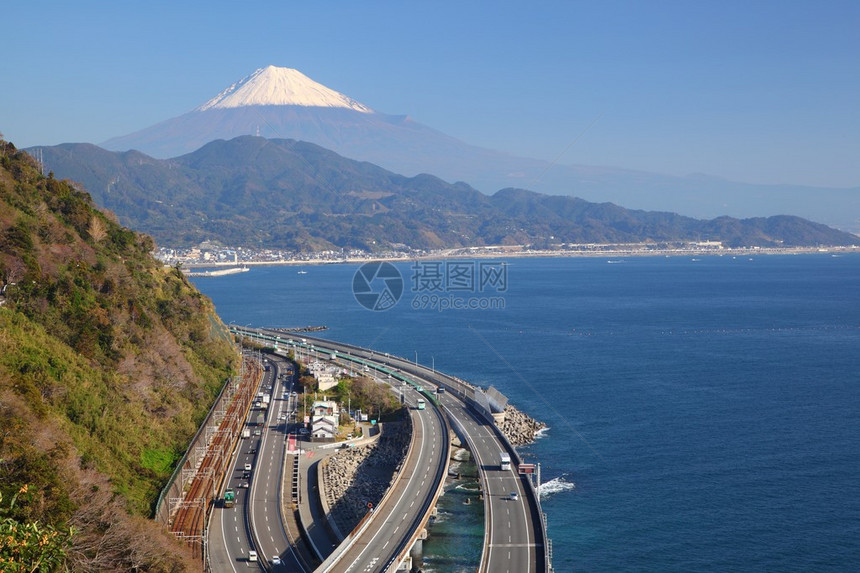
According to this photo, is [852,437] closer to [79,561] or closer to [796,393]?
[796,393]

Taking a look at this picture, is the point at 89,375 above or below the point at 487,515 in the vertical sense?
above

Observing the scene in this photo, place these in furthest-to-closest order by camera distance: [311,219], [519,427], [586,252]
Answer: [311,219], [586,252], [519,427]

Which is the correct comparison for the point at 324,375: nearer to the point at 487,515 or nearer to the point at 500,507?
the point at 500,507

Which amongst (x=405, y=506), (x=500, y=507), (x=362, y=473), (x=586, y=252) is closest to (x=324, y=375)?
(x=362, y=473)

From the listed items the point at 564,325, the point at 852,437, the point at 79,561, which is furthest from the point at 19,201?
the point at 564,325

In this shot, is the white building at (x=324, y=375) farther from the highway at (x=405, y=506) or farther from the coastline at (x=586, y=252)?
the coastline at (x=586, y=252)

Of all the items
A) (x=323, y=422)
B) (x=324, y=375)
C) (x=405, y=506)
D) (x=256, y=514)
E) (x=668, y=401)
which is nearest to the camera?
(x=256, y=514)

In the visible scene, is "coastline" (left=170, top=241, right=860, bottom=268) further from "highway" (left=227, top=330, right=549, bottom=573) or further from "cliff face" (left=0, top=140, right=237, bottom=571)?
"highway" (left=227, top=330, right=549, bottom=573)
